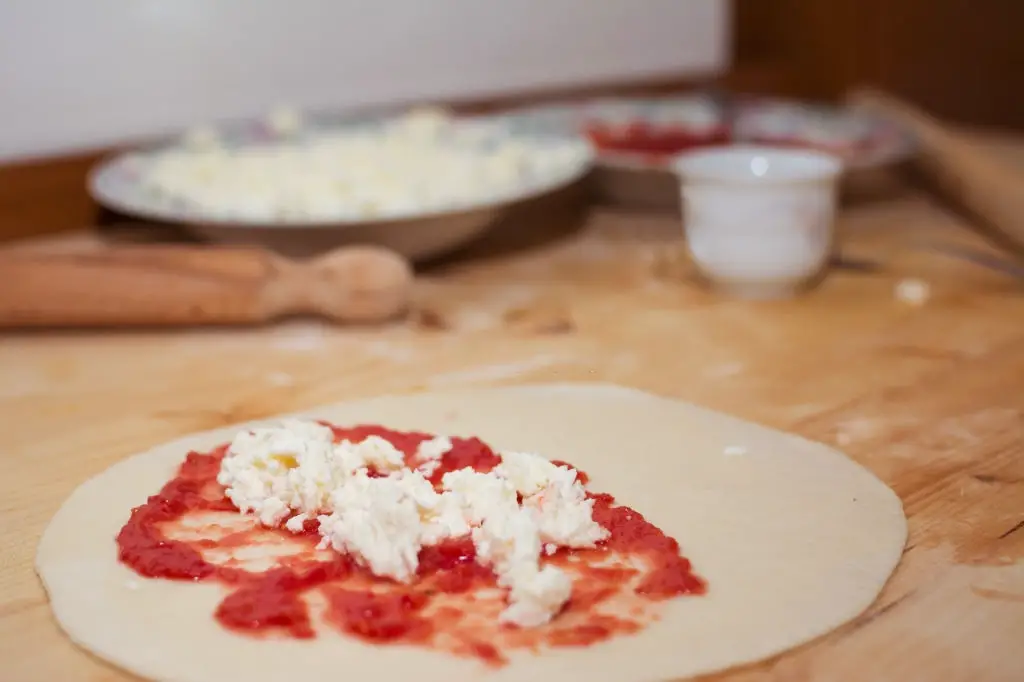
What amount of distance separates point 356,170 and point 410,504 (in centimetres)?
79

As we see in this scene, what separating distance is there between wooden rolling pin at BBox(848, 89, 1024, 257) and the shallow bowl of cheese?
522 millimetres

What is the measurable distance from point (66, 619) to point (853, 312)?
0.89 metres

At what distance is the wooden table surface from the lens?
2.27 feet

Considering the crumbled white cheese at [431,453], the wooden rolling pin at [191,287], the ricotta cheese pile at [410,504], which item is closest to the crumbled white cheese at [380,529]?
the ricotta cheese pile at [410,504]

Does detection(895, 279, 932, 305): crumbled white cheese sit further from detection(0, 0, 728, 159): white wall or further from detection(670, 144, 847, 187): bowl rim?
detection(0, 0, 728, 159): white wall

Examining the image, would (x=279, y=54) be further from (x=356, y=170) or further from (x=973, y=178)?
(x=973, y=178)

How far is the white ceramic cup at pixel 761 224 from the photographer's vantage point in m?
1.26

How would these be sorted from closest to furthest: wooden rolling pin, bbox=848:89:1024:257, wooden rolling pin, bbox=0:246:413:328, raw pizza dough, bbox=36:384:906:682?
raw pizza dough, bbox=36:384:906:682 < wooden rolling pin, bbox=0:246:413:328 < wooden rolling pin, bbox=848:89:1024:257

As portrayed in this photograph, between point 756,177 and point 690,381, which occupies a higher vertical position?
point 756,177

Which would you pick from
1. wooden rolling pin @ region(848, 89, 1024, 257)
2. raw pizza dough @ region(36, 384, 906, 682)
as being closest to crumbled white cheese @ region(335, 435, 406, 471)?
raw pizza dough @ region(36, 384, 906, 682)

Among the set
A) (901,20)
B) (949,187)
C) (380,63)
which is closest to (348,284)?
(380,63)

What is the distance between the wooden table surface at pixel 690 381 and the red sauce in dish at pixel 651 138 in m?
0.25

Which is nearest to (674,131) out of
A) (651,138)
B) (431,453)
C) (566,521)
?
(651,138)

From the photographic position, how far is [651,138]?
1.77m
